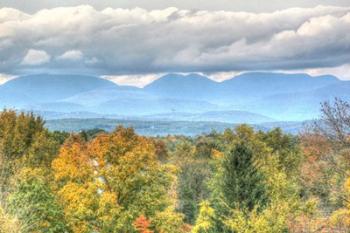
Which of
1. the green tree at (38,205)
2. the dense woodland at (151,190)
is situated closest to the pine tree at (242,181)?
the dense woodland at (151,190)

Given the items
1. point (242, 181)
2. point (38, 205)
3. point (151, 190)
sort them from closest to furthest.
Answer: point (38, 205) → point (242, 181) → point (151, 190)

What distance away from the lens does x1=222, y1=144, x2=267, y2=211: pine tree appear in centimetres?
4373

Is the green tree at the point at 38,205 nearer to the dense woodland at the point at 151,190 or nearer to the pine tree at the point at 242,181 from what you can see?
the dense woodland at the point at 151,190

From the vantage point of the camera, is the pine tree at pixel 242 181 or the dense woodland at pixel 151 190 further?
the pine tree at pixel 242 181

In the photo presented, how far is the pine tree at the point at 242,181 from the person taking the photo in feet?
143

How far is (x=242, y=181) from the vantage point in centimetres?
4388

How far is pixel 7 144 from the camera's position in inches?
2330

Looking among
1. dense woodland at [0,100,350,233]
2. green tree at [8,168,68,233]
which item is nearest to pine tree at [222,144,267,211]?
dense woodland at [0,100,350,233]

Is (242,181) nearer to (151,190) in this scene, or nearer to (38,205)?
(151,190)

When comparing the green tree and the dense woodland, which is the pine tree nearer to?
the dense woodland

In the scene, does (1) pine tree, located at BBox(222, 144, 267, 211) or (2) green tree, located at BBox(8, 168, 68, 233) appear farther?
(1) pine tree, located at BBox(222, 144, 267, 211)

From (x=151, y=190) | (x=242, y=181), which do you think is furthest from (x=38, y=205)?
(x=242, y=181)

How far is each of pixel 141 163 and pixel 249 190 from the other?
9.62 meters

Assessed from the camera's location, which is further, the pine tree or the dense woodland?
the pine tree
